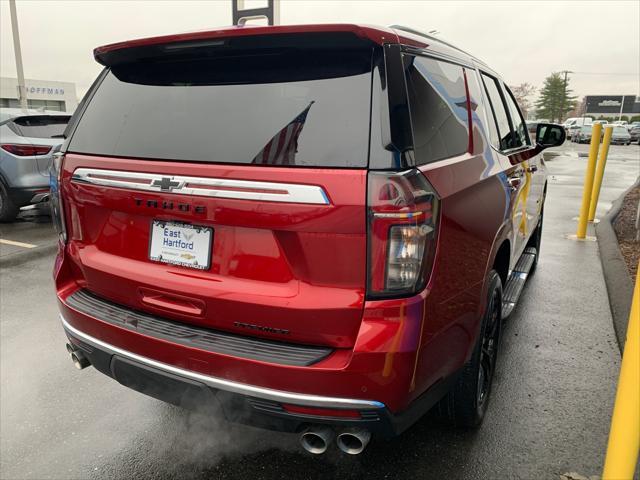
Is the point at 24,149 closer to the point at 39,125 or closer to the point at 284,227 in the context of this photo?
the point at 39,125

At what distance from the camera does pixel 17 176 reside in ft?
24.1

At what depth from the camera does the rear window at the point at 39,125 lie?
7.50 meters

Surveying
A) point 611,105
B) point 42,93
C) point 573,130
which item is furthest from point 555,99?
point 42,93

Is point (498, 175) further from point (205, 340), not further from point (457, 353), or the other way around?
point (205, 340)

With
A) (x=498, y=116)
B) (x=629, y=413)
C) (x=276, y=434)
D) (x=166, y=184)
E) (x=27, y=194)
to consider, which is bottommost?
(x=276, y=434)

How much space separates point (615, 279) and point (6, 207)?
8099 millimetres

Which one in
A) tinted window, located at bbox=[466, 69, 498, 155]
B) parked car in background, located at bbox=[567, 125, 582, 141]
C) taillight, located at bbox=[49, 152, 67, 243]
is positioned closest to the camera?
taillight, located at bbox=[49, 152, 67, 243]

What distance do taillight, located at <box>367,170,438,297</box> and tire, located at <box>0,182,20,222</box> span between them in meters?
7.51

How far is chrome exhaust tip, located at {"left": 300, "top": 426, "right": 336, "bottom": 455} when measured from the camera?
1.86m

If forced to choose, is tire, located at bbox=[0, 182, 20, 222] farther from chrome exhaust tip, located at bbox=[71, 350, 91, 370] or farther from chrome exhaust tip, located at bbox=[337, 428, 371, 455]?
chrome exhaust tip, located at bbox=[337, 428, 371, 455]

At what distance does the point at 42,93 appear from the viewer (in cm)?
5641

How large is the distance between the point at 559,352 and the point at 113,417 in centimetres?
297

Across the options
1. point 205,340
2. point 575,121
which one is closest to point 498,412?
point 205,340

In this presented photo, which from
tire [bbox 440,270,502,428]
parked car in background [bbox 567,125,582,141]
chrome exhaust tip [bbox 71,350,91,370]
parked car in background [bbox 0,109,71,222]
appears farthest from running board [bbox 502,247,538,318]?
parked car in background [bbox 567,125,582,141]
